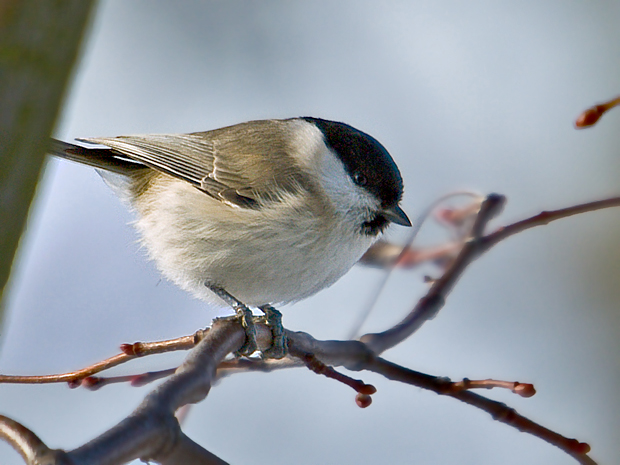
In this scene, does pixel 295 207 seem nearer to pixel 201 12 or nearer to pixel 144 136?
pixel 144 136

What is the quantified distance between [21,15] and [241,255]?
3.59 ft

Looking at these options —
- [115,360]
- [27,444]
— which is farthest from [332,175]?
[27,444]

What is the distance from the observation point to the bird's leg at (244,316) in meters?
1.32

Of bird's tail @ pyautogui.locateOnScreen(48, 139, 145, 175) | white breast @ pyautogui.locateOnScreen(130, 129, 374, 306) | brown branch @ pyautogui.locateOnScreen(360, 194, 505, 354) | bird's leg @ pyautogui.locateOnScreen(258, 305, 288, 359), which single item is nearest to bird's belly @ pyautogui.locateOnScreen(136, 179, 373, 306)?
white breast @ pyautogui.locateOnScreen(130, 129, 374, 306)

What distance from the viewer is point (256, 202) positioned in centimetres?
167

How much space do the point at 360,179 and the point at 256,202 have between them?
264mm

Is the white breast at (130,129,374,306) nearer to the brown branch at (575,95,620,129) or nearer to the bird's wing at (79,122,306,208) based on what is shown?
the bird's wing at (79,122,306,208)

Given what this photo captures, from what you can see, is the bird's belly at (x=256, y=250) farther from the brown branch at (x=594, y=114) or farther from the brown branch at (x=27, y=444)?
the brown branch at (x=27, y=444)

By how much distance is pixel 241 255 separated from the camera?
158cm

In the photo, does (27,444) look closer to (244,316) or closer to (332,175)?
(244,316)

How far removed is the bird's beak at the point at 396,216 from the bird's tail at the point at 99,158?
28.1 inches

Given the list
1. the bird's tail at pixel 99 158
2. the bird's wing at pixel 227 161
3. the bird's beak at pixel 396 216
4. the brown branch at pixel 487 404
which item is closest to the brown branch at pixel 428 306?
the brown branch at pixel 487 404

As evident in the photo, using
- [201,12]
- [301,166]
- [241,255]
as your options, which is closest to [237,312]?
[241,255]

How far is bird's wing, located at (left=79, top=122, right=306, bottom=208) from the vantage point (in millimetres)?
1722
